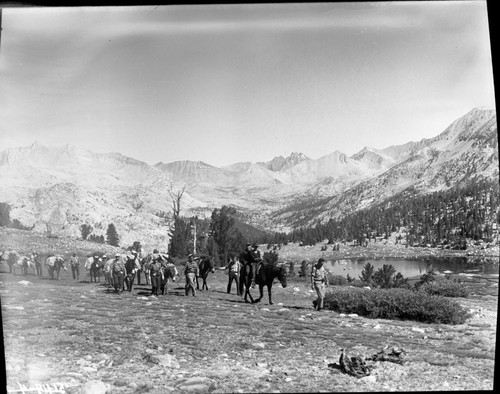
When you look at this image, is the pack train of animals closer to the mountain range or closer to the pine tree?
the mountain range

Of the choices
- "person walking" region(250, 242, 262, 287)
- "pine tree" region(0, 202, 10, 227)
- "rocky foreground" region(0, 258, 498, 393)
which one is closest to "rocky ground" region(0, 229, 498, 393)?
"rocky foreground" region(0, 258, 498, 393)

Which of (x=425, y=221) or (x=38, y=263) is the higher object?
(x=425, y=221)

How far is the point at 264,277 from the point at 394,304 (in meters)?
1.53

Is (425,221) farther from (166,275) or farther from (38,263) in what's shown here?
(38,263)

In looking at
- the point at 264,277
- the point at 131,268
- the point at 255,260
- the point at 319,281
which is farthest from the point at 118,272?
the point at 319,281

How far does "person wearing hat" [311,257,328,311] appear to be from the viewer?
20.3ft

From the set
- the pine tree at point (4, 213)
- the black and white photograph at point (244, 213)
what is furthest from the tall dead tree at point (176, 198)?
the pine tree at point (4, 213)

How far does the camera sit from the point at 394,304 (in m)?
6.12

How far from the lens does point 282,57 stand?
18.4 ft

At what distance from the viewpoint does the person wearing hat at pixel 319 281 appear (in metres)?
6.20

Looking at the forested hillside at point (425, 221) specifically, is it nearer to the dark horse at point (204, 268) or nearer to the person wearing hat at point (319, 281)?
the person wearing hat at point (319, 281)

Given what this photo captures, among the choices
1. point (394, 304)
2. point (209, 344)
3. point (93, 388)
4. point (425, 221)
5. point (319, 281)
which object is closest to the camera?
point (93, 388)

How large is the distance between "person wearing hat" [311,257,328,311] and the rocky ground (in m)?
0.09

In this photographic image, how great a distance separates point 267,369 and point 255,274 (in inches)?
42.8
